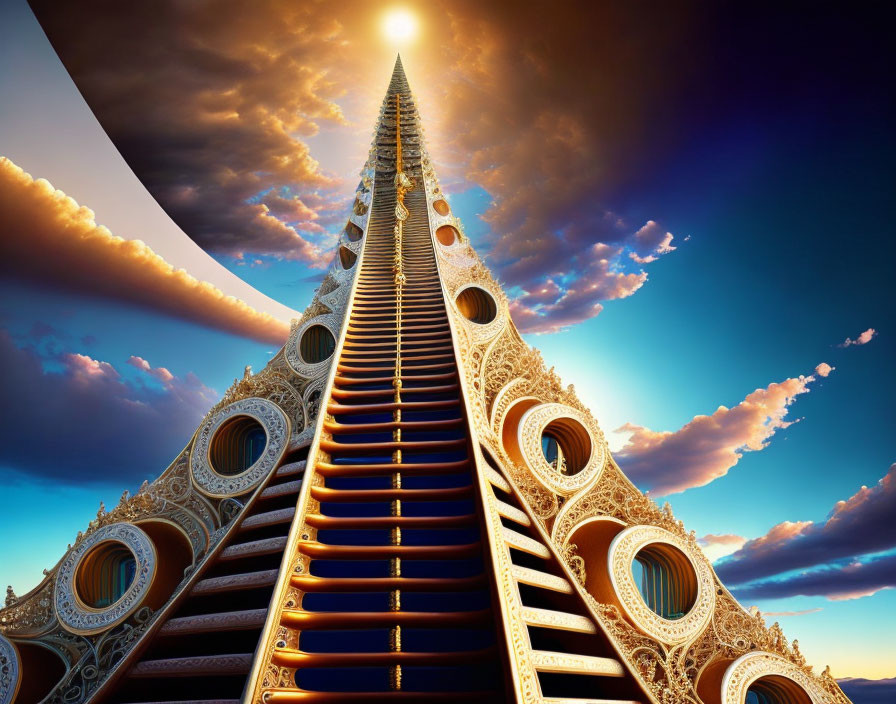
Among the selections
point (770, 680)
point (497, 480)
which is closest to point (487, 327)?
point (497, 480)

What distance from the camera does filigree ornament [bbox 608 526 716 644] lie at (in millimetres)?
5246

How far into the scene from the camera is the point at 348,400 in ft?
22.1

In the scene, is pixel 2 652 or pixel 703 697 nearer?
pixel 703 697

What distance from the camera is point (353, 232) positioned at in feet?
43.0

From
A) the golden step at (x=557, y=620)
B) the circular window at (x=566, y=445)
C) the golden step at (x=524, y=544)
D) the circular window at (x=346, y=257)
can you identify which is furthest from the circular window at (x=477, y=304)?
the golden step at (x=557, y=620)

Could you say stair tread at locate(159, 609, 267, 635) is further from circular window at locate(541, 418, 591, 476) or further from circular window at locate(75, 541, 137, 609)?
circular window at locate(541, 418, 591, 476)

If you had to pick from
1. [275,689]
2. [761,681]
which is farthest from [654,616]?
[275,689]

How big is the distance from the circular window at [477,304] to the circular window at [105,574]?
620 cm

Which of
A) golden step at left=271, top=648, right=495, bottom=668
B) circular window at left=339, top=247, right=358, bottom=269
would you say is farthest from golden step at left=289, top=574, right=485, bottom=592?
circular window at left=339, top=247, right=358, bottom=269

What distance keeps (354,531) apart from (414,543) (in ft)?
2.03

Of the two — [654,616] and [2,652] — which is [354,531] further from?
[2,652]

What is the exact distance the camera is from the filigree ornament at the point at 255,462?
641 cm

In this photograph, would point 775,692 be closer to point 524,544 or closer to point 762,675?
point 762,675

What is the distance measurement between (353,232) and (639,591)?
10169mm
